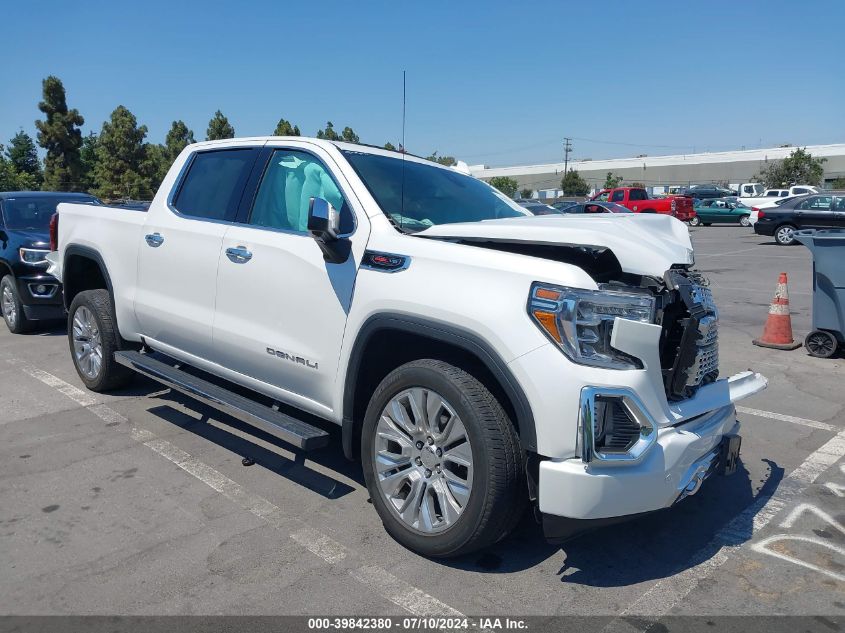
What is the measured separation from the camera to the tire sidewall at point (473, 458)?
3033 millimetres

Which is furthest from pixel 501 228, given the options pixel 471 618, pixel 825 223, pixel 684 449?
pixel 825 223

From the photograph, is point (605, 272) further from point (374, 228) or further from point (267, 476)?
point (267, 476)

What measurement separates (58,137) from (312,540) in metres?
42.3

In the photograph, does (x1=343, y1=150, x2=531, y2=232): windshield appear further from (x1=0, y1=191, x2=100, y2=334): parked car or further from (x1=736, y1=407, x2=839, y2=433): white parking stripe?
(x1=0, y1=191, x2=100, y2=334): parked car

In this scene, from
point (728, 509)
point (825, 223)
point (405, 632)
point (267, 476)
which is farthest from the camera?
point (825, 223)

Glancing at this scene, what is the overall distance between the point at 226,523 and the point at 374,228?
175cm

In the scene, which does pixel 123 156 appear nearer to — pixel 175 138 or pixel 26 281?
pixel 175 138

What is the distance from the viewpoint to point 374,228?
3.66 meters

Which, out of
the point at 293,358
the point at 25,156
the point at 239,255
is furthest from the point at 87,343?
the point at 25,156

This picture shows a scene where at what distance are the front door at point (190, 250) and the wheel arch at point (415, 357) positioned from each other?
132 centimetres

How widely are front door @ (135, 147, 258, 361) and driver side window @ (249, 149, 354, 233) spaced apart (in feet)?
0.74

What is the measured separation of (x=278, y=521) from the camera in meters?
3.77

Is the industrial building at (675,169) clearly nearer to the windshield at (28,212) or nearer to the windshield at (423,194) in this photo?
the windshield at (28,212)

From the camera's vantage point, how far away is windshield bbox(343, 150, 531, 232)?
3953mm
